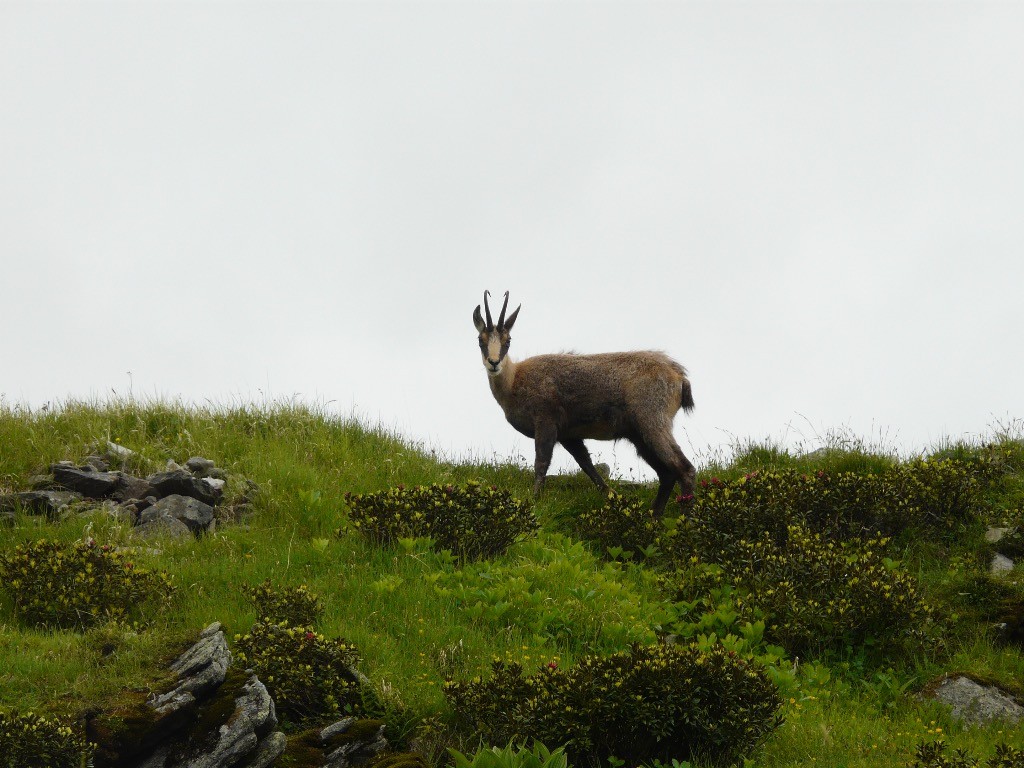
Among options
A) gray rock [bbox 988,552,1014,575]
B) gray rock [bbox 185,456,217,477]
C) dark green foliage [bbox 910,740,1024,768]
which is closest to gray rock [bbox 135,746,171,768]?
dark green foliage [bbox 910,740,1024,768]

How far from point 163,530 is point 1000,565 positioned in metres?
9.39

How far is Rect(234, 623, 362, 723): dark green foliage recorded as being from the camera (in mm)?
7367

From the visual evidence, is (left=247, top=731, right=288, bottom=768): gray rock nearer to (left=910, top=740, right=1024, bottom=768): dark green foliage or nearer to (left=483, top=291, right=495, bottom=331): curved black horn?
(left=910, top=740, right=1024, bottom=768): dark green foliage

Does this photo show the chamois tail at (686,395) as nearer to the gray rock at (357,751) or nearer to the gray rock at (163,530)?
the gray rock at (163,530)

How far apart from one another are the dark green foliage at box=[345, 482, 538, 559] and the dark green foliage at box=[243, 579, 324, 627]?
1.87 metres

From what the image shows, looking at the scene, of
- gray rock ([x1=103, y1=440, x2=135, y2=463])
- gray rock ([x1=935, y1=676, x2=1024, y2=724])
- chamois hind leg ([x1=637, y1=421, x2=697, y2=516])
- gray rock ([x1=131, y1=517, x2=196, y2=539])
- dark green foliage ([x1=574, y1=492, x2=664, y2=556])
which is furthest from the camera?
chamois hind leg ([x1=637, y1=421, x2=697, y2=516])

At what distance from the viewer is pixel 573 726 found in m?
7.01

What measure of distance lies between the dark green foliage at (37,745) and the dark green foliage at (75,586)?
207cm

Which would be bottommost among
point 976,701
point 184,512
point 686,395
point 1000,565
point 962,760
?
point 976,701

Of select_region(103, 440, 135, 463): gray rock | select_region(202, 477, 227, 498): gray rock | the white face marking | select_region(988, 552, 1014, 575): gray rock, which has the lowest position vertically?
select_region(988, 552, 1014, 575): gray rock

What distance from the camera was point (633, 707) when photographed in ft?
23.2

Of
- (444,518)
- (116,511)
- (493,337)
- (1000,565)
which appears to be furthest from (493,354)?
(1000,565)

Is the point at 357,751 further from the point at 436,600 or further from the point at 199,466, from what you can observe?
the point at 199,466

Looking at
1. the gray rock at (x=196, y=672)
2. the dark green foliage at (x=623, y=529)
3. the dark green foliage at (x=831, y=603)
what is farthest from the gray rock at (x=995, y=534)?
the gray rock at (x=196, y=672)
